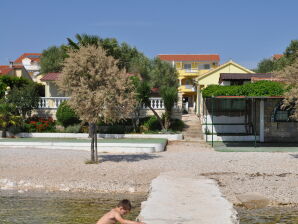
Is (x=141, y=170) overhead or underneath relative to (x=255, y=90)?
underneath

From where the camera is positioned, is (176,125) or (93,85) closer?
(93,85)

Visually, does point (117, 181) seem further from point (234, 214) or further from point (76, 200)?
point (234, 214)

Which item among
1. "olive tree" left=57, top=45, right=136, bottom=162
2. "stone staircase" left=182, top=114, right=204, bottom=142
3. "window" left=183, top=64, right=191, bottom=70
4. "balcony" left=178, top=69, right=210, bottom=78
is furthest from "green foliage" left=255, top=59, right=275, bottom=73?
"olive tree" left=57, top=45, right=136, bottom=162

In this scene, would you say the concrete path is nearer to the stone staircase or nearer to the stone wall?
the stone staircase

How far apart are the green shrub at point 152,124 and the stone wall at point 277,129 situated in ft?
25.0

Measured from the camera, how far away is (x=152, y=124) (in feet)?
96.3

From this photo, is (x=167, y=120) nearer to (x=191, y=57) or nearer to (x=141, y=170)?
(x=141, y=170)

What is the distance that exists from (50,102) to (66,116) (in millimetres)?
3799

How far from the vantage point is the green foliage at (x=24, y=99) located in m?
29.2

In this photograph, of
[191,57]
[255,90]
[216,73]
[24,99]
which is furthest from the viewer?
[191,57]

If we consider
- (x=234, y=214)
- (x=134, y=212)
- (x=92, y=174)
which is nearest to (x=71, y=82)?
(x=92, y=174)

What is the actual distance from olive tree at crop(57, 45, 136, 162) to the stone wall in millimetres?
13806

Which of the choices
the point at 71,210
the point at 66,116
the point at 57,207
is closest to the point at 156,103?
the point at 66,116

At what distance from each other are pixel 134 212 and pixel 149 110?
18964 millimetres
